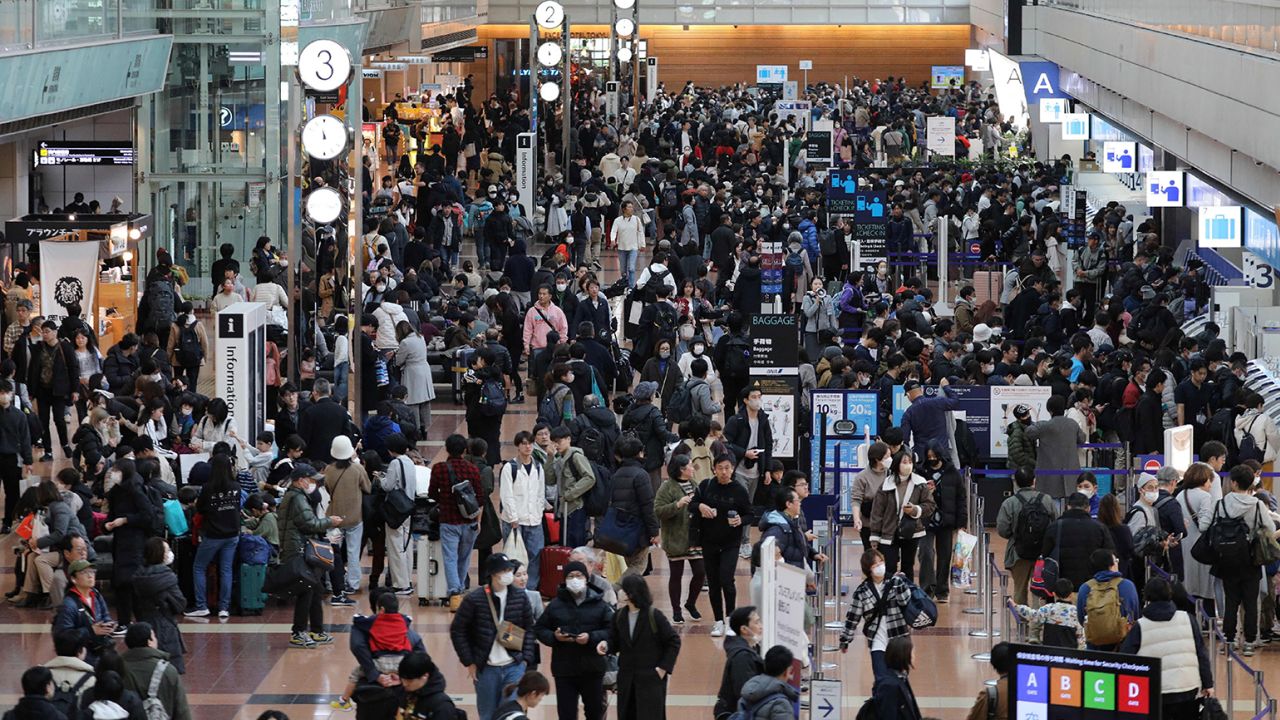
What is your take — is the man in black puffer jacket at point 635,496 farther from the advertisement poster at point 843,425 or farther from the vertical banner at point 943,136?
the vertical banner at point 943,136

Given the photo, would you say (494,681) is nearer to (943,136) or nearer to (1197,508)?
(1197,508)

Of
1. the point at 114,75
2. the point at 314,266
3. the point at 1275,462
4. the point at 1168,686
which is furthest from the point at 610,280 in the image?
the point at 1168,686

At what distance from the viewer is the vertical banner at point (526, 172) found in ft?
112

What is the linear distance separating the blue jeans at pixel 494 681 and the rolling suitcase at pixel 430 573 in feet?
11.5

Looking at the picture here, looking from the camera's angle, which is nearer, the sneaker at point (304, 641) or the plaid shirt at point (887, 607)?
the plaid shirt at point (887, 607)

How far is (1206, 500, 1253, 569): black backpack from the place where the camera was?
1293 cm

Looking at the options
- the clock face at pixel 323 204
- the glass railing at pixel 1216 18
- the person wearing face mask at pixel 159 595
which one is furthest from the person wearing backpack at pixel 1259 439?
the clock face at pixel 323 204

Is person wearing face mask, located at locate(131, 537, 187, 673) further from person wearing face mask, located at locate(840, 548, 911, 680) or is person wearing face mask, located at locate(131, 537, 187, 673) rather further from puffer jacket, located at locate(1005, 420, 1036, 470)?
puffer jacket, located at locate(1005, 420, 1036, 470)

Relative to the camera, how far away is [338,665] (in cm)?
1300

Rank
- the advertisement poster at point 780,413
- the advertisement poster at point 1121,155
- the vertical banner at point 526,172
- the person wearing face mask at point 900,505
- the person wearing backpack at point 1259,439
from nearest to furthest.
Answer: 1. the person wearing face mask at point 900,505
2. the person wearing backpack at point 1259,439
3. the advertisement poster at point 780,413
4. the advertisement poster at point 1121,155
5. the vertical banner at point 526,172

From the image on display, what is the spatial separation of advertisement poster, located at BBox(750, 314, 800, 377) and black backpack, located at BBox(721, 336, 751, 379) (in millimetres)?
1482

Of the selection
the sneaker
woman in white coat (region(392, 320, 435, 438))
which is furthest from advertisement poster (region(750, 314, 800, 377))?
the sneaker

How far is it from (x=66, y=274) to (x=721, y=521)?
11677 millimetres

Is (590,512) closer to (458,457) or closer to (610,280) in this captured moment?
(458,457)
